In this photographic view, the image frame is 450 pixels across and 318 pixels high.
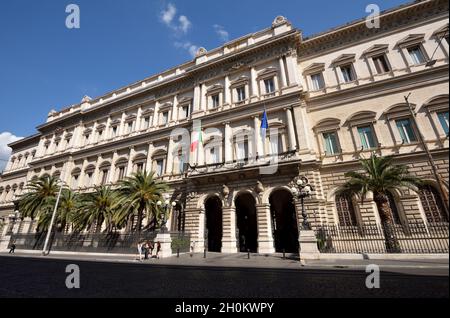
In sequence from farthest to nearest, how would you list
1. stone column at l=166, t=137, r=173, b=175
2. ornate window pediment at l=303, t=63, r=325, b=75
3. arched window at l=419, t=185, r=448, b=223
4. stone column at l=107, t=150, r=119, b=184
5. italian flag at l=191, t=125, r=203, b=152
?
stone column at l=107, t=150, r=119, b=184
stone column at l=166, t=137, r=173, b=175
italian flag at l=191, t=125, r=203, b=152
ornate window pediment at l=303, t=63, r=325, b=75
arched window at l=419, t=185, r=448, b=223

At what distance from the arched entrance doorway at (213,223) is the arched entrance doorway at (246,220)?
1.76 metres

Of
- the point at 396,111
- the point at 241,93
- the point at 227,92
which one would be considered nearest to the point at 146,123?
the point at 227,92

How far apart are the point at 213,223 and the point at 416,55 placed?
2039 cm

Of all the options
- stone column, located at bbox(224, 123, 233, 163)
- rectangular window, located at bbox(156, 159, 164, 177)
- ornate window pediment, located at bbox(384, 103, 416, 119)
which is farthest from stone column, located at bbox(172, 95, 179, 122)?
ornate window pediment, located at bbox(384, 103, 416, 119)

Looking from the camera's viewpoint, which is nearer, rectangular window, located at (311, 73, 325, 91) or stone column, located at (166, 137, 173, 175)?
rectangular window, located at (311, 73, 325, 91)

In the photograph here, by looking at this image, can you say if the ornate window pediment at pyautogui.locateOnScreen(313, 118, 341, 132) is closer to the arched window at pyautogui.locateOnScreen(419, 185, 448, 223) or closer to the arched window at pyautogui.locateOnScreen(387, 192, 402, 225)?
the arched window at pyautogui.locateOnScreen(387, 192, 402, 225)

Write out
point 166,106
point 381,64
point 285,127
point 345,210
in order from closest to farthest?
point 345,210, point 381,64, point 285,127, point 166,106

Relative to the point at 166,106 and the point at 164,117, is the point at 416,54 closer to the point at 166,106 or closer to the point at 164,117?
the point at 166,106

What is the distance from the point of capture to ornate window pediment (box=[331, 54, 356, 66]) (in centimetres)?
1784

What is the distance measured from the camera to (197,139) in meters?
19.6

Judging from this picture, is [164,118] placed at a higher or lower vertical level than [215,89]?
lower

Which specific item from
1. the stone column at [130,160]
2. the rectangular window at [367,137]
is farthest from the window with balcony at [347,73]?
the stone column at [130,160]

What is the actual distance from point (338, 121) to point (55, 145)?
3616 cm
